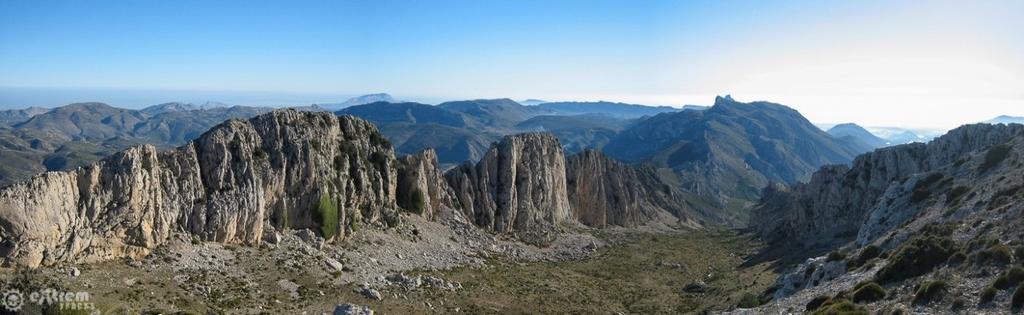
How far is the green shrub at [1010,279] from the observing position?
30500 millimetres

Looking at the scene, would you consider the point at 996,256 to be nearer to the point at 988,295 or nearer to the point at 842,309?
the point at 988,295

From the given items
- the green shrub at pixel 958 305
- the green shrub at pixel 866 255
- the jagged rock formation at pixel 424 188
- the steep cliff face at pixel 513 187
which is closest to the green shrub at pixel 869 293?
the green shrub at pixel 958 305

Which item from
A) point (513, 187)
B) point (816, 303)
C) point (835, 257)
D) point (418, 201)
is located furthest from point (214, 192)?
point (835, 257)

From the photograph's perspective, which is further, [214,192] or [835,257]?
[214,192]

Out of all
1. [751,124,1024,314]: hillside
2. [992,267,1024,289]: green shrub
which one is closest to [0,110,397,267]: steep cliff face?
[751,124,1024,314]: hillside

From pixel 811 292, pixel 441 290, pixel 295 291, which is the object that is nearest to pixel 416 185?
pixel 441 290

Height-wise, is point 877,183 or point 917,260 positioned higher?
point 917,260

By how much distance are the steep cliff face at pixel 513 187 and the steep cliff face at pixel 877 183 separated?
4615 cm

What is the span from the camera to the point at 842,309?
114 feet

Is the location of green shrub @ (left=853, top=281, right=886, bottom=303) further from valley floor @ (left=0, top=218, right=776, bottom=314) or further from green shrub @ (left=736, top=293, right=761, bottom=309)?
valley floor @ (left=0, top=218, right=776, bottom=314)

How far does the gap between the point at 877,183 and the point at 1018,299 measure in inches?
3525

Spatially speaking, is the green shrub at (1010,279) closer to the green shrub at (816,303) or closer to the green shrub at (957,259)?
the green shrub at (957,259)

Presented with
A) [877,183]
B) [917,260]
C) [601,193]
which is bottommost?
[601,193]

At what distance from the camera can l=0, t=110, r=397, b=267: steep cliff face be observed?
46.0m
